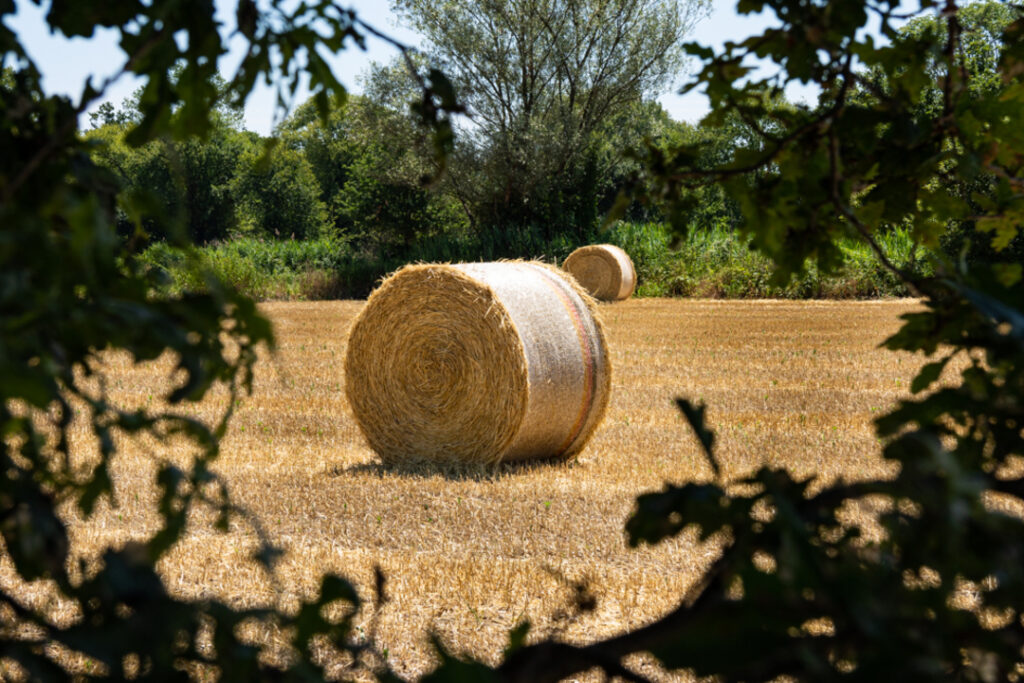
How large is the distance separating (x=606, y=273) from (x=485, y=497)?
52.7 feet

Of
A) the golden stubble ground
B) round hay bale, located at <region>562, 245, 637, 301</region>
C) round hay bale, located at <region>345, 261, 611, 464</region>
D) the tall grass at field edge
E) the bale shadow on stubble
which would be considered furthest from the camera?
the tall grass at field edge

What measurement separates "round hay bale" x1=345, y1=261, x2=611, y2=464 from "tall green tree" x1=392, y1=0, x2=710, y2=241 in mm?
18982

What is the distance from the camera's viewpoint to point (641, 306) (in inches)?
762

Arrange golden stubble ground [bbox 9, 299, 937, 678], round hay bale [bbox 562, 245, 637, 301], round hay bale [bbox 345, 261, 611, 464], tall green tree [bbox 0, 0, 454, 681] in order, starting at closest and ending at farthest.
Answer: tall green tree [bbox 0, 0, 454, 681] < golden stubble ground [bbox 9, 299, 937, 678] < round hay bale [bbox 345, 261, 611, 464] < round hay bale [bbox 562, 245, 637, 301]

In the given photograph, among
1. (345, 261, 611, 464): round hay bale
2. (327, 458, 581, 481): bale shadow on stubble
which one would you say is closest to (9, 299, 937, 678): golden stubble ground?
(327, 458, 581, 481): bale shadow on stubble

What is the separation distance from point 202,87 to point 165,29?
0.16m

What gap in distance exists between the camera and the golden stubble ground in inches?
143

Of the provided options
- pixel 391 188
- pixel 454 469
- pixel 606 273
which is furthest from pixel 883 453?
pixel 391 188

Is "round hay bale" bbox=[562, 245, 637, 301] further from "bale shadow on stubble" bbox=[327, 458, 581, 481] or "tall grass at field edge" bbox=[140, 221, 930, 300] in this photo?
"bale shadow on stubble" bbox=[327, 458, 581, 481]

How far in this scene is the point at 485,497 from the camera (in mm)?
5270

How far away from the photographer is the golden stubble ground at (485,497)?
3.63m

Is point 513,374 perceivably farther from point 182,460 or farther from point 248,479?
point 182,460

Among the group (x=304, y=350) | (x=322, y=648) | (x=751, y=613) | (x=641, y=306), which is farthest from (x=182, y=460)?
(x=641, y=306)

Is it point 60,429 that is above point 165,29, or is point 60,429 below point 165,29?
below
